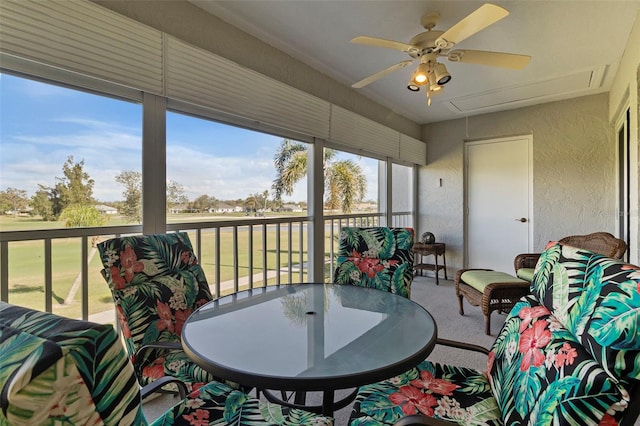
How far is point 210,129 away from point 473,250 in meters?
4.31

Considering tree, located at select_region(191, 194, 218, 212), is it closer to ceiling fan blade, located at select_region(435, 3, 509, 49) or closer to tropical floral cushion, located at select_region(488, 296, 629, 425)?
ceiling fan blade, located at select_region(435, 3, 509, 49)

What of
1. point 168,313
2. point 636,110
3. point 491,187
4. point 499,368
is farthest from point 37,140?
point 491,187

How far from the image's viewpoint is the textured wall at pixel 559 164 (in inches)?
152

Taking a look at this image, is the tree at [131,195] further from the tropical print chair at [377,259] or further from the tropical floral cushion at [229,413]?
the tropical print chair at [377,259]

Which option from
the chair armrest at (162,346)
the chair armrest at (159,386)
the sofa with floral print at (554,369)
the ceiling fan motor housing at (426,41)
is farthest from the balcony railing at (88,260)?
the ceiling fan motor housing at (426,41)

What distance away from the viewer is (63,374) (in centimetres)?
40

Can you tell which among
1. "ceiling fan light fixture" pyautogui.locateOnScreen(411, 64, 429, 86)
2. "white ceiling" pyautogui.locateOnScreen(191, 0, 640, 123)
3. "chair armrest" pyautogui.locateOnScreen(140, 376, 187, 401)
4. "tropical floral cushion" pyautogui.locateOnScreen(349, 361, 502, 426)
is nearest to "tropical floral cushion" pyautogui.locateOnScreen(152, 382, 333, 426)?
"chair armrest" pyautogui.locateOnScreen(140, 376, 187, 401)

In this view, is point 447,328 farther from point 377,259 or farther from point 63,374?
point 63,374

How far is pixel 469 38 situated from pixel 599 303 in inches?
101

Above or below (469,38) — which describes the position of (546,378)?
below

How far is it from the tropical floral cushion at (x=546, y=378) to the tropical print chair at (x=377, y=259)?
2.96 feet

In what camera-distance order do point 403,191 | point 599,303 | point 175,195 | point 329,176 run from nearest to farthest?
point 599,303 → point 175,195 → point 329,176 → point 403,191

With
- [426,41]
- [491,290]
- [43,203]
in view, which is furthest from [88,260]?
[491,290]

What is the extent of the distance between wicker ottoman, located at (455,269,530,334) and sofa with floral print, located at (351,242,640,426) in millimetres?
1717
